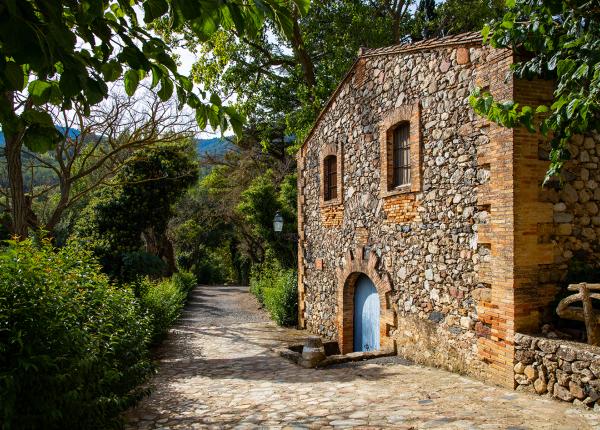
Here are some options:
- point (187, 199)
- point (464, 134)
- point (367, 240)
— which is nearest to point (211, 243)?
point (187, 199)

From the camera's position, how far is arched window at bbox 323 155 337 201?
37.6 ft

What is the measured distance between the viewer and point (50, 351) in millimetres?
3891

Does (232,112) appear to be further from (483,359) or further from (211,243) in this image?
(211,243)

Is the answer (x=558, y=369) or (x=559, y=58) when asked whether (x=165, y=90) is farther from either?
(x=558, y=369)

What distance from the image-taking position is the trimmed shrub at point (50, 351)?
3628mm

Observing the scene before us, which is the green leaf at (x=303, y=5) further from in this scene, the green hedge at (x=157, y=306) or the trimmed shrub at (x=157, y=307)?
the trimmed shrub at (x=157, y=307)

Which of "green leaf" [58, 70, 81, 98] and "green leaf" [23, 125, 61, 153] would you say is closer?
"green leaf" [58, 70, 81, 98]

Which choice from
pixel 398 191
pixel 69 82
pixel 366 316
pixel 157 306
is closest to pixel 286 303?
pixel 157 306

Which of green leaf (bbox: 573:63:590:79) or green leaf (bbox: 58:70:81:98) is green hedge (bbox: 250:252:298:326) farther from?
green leaf (bbox: 58:70:81:98)

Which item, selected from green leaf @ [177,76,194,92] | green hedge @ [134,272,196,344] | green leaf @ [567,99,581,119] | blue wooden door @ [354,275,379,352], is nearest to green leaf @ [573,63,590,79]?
green leaf @ [567,99,581,119]

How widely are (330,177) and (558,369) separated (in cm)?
716

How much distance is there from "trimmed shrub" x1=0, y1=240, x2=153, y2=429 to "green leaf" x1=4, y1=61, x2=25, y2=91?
2243mm

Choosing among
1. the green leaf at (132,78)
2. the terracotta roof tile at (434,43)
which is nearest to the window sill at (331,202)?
the terracotta roof tile at (434,43)

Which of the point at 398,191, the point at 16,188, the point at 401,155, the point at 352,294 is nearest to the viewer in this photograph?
the point at 398,191
